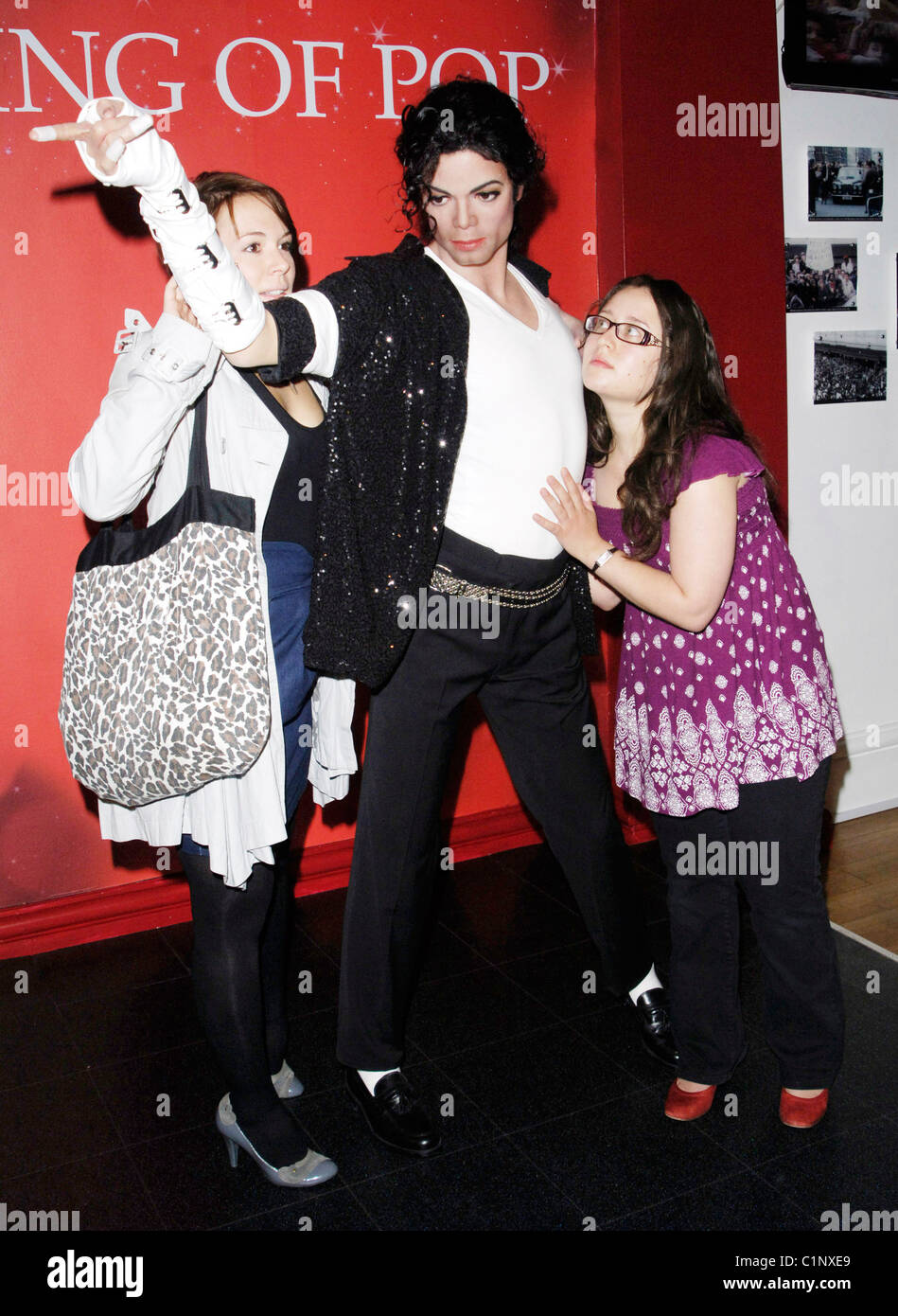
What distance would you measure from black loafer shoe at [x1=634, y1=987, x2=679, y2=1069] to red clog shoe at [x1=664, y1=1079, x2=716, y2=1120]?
14 centimetres

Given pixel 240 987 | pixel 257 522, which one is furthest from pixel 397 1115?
pixel 257 522

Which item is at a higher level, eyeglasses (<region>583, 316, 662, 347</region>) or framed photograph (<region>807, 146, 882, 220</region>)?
framed photograph (<region>807, 146, 882, 220</region>)

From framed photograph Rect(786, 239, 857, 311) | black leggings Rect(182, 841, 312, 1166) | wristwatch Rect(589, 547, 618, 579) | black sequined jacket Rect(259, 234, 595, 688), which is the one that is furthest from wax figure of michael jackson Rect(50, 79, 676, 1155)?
framed photograph Rect(786, 239, 857, 311)

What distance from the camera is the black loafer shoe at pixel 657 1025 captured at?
2244 mm

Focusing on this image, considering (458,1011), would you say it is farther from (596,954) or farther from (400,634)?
(400,634)

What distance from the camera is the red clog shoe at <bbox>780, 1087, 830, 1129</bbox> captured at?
79.6 inches

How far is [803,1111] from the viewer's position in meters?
2.02

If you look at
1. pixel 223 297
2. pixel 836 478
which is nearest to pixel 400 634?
pixel 223 297

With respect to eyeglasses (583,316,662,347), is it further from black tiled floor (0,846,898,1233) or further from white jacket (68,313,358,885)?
black tiled floor (0,846,898,1233)

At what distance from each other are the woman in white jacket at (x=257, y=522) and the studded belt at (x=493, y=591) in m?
0.23

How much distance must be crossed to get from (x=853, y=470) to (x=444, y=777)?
6.49 feet

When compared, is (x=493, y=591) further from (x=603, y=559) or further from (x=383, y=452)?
(x=383, y=452)

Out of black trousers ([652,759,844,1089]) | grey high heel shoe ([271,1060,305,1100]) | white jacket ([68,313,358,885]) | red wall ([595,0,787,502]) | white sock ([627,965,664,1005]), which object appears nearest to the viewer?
white jacket ([68,313,358,885])

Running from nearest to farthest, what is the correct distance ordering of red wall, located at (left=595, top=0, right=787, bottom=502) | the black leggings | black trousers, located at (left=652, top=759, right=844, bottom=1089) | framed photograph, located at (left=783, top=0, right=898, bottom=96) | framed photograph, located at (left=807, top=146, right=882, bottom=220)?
the black leggings
black trousers, located at (left=652, top=759, right=844, bottom=1089)
red wall, located at (left=595, top=0, right=787, bottom=502)
framed photograph, located at (left=783, top=0, right=898, bottom=96)
framed photograph, located at (left=807, top=146, right=882, bottom=220)
